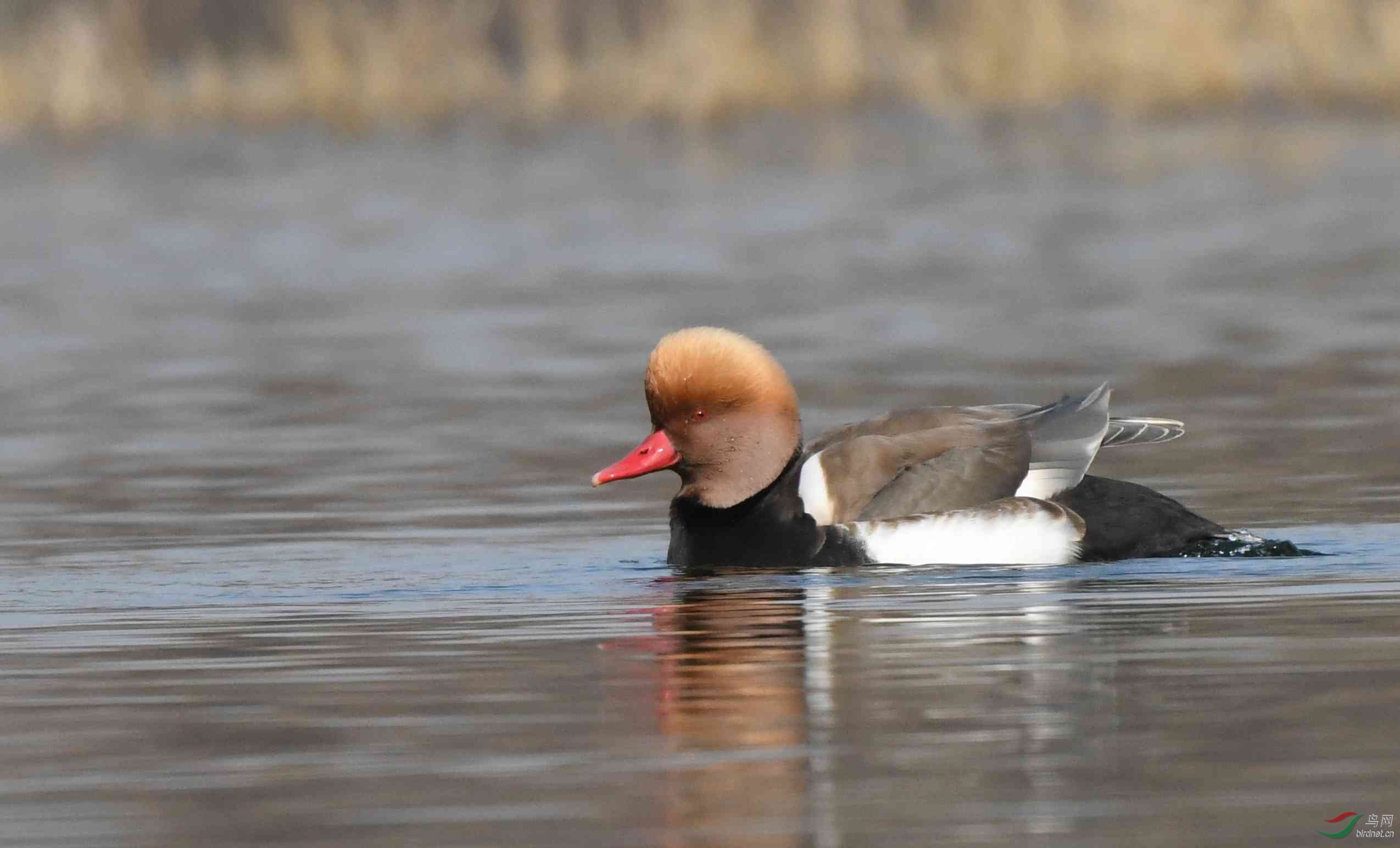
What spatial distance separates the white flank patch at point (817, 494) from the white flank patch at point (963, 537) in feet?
0.34

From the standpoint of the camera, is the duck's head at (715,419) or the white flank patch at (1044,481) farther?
the duck's head at (715,419)

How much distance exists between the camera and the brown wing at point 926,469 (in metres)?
9.68

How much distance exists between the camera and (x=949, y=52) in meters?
30.8

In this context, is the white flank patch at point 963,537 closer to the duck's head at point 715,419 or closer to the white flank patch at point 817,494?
the white flank patch at point 817,494

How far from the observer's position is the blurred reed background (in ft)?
95.1

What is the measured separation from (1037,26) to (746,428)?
19434mm

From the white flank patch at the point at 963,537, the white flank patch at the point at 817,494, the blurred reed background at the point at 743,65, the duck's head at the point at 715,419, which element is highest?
the blurred reed background at the point at 743,65

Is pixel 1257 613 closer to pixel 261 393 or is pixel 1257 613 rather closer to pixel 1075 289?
pixel 261 393

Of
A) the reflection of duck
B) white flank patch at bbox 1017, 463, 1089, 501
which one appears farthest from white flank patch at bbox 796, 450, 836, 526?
white flank patch at bbox 1017, 463, 1089, 501

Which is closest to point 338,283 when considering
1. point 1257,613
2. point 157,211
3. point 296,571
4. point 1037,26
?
point 157,211

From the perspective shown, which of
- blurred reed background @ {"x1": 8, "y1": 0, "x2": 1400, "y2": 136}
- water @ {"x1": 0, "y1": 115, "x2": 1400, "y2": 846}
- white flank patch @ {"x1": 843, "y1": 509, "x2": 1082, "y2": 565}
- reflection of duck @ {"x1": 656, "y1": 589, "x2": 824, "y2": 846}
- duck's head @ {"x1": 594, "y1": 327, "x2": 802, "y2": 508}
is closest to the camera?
reflection of duck @ {"x1": 656, "y1": 589, "x2": 824, "y2": 846}
